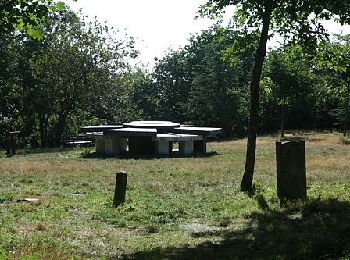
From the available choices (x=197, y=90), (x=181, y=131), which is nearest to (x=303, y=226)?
(x=181, y=131)

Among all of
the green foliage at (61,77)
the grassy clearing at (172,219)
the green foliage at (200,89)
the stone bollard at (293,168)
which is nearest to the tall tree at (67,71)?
the green foliage at (61,77)

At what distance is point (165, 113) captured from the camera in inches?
2494

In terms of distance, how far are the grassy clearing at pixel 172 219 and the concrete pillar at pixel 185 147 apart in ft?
→ 36.5

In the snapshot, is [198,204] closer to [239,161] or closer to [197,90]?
[239,161]

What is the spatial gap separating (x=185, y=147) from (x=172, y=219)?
19670 mm

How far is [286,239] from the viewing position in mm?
8172

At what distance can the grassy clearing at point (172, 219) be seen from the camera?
26.0 feet

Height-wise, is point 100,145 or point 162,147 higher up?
point 100,145

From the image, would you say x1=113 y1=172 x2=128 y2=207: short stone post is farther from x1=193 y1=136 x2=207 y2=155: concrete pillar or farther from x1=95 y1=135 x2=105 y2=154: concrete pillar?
x1=95 y1=135 x2=105 y2=154: concrete pillar

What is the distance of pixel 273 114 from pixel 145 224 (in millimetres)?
48163

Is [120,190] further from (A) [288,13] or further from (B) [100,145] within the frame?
(B) [100,145]

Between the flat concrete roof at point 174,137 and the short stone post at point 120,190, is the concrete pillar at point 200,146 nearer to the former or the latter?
the flat concrete roof at point 174,137

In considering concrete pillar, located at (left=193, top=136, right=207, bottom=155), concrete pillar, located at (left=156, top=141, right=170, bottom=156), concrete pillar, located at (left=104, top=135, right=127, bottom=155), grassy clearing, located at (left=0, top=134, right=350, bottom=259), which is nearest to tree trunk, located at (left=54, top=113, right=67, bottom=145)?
concrete pillar, located at (left=104, top=135, right=127, bottom=155)

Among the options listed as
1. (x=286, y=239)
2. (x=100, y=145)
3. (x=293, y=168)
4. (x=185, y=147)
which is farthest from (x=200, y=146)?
(x=286, y=239)
